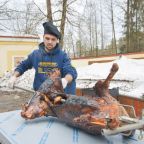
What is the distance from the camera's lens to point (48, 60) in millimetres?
4156

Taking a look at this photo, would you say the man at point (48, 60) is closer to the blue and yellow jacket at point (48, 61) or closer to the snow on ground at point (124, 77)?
the blue and yellow jacket at point (48, 61)

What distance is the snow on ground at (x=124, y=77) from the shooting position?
746 cm

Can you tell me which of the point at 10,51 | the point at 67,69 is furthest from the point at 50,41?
the point at 10,51

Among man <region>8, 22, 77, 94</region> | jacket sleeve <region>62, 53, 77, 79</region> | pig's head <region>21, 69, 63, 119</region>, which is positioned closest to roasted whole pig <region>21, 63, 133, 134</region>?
pig's head <region>21, 69, 63, 119</region>

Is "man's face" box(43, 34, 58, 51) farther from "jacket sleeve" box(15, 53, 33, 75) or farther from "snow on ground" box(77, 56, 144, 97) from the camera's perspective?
"snow on ground" box(77, 56, 144, 97)

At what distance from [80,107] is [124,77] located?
19.5 feet

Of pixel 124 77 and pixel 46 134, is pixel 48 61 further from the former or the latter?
pixel 124 77

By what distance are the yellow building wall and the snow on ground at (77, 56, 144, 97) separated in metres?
11.8

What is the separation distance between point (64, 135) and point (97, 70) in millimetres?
7758

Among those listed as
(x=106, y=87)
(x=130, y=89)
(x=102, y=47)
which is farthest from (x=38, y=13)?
(x=102, y=47)

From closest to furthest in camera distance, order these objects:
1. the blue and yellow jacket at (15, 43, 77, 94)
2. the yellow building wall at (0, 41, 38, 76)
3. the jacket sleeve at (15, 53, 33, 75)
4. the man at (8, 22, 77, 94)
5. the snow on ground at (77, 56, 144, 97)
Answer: the man at (8, 22, 77, 94), the blue and yellow jacket at (15, 43, 77, 94), the jacket sleeve at (15, 53, 33, 75), the snow on ground at (77, 56, 144, 97), the yellow building wall at (0, 41, 38, 76)

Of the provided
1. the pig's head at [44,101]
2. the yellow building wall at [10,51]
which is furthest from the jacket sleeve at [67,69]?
the yellow building wall at [10,51]

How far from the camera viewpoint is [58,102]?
3.08 m

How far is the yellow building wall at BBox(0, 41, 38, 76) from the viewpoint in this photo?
71.9 ft
